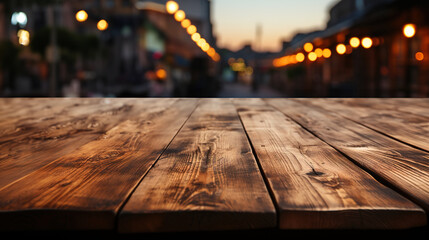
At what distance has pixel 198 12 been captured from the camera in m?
72.1

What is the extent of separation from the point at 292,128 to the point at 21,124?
155cm

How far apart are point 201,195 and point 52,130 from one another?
A: 142 centimetres

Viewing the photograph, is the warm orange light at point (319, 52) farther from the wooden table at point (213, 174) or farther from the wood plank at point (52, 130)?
the wooden table at point (213, 174)

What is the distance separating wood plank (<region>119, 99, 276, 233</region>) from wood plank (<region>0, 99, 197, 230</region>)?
2.0 inches

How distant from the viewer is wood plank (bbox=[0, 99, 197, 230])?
0.93 m

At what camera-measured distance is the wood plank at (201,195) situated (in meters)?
0.91

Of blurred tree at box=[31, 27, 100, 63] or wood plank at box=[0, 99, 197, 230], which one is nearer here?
wood plank at box=[0, 99, 197, 230]

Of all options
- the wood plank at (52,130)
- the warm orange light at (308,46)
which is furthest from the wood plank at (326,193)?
the warm orange light at (308,46)

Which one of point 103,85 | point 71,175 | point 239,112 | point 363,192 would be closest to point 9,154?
point 71,175

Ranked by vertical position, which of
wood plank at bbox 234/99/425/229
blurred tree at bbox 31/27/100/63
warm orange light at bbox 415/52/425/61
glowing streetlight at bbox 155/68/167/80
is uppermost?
blurred tree at bbox 31/27/100/63

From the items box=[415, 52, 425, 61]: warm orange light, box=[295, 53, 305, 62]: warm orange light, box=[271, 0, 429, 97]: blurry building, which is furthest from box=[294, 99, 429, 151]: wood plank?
box=[295, 53, 305, 62]: warm orange light

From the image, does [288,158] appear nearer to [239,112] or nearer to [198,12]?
[239,112]

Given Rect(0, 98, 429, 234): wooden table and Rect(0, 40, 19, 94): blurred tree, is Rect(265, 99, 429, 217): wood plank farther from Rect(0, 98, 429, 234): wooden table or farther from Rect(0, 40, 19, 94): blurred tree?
Rect(0, 40, 19, 94): blurred tree

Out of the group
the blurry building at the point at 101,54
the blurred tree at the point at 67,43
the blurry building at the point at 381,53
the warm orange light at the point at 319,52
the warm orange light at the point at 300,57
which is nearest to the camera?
the blurry building at the point at 381,53
